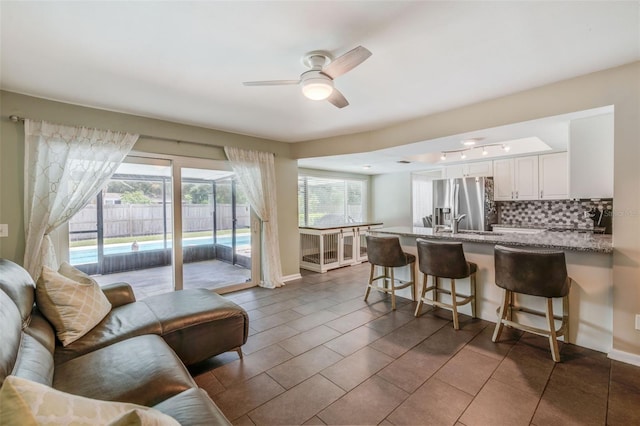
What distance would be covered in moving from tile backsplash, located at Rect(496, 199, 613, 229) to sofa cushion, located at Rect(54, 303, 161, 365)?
5.69 metres

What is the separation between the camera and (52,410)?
73 centimetres

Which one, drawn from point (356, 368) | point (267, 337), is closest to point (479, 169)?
point (356, 368)

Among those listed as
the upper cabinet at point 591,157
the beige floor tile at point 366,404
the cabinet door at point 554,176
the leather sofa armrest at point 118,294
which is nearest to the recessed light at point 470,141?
the upper cabinet at point 591,157

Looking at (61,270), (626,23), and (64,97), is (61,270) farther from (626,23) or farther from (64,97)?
(626,23)

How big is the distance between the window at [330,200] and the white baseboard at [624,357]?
497 centimetres

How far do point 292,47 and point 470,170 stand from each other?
15.7ft

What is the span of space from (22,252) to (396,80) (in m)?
3.96

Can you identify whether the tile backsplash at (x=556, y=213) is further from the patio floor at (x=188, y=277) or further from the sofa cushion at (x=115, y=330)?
the sofa cushion at (x=115, y=330)

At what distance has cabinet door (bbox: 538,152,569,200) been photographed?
4.46m

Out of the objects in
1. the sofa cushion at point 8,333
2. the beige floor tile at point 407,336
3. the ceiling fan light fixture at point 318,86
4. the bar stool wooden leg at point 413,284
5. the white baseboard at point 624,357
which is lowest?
the beige floor tile at point 407,336

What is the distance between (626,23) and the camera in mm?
1741

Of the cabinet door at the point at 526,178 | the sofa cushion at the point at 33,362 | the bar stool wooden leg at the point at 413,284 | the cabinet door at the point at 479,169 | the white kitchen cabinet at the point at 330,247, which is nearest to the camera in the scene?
the sofa cushion at the point at 33,362

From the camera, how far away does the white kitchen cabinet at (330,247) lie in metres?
5.51

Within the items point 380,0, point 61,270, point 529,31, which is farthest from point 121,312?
point 529,31
